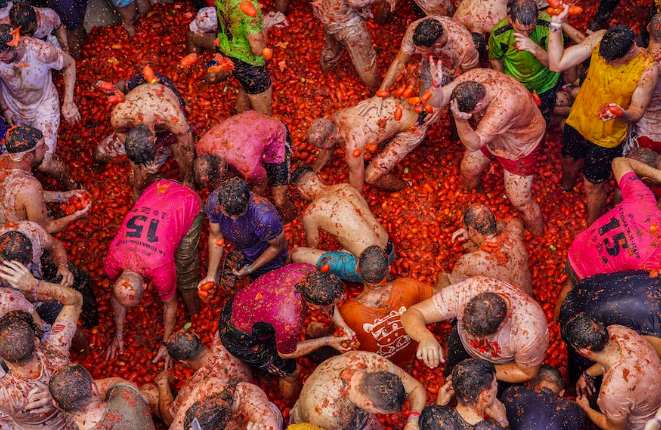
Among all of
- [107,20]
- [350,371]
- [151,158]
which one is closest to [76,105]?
[107,20]

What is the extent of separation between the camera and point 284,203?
8242 mm

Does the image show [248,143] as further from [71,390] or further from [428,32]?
[71,390]

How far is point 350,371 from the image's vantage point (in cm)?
562

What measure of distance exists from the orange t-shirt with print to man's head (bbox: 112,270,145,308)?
6.10 feet

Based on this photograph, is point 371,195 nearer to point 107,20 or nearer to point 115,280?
point 115,280

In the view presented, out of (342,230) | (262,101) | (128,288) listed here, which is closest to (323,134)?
(342,230)

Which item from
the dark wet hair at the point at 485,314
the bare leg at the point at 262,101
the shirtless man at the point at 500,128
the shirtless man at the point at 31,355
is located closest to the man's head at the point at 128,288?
the shirtless man at the point at 31,355

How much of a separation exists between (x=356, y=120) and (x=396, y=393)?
Answer: 11.6 feet

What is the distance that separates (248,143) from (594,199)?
12.1 feet

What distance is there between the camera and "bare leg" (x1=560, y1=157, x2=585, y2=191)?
804cm

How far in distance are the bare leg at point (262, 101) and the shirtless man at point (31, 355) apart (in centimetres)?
336

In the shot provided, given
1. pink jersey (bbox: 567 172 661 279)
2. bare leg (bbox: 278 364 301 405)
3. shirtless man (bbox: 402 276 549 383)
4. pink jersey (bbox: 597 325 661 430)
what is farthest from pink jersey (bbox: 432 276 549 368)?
bare leg (bbox: 278 364 301 405)

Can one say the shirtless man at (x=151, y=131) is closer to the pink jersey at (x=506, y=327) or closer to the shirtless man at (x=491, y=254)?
the shirtless man at (x=491, y=254)

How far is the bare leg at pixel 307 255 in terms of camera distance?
292 inches
